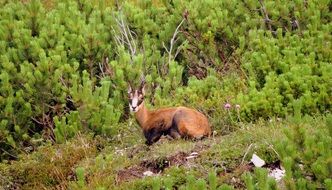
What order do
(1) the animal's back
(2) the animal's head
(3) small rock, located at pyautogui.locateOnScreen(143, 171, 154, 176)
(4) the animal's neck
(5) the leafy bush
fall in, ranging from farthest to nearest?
Result: (5) the leafy bush, (4) the animal's neck, (2) the animal's head, (1) the animal's back, (3) small rock, located at pyautogui.locateOnScreen(143, 171, 154, 176)

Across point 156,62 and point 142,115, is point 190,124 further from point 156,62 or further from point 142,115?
point 156,62

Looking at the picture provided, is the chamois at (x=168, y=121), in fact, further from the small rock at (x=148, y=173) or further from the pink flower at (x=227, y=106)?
the small rock at (x=148, y=173)

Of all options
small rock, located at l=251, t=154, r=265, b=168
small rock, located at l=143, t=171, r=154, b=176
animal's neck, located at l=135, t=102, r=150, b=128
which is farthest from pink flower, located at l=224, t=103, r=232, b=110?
small rock, located at l=251, t=154, r=265, b=168

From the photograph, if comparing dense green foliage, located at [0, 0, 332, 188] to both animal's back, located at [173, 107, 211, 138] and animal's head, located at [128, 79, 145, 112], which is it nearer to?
animal's back, located at [173, 107, 211, 138]

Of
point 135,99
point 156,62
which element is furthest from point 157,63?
point 135,99

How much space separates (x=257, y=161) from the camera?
8.09m

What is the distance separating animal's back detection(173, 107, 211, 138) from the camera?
946 centimetres

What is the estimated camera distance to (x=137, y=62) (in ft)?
38.1

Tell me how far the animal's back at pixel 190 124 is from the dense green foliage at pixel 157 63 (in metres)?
0.47

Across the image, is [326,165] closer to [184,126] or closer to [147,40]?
[184,126]

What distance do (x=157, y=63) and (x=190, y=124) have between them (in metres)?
4.03

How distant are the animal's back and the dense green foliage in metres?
0.47

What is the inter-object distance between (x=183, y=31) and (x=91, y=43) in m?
1.81

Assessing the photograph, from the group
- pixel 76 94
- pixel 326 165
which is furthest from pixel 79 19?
pixel 326 165
